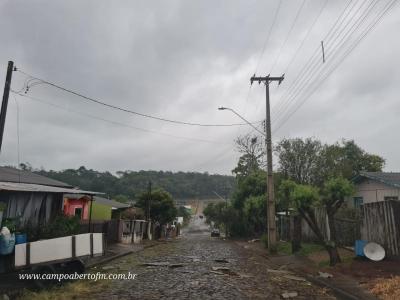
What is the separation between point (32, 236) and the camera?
1352 centimetres

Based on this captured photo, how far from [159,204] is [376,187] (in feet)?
86.7

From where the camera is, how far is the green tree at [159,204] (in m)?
Answer: 45.7

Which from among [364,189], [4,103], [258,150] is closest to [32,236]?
[4,103]

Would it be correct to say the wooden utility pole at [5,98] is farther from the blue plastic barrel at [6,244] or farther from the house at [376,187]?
the house at [376,187]

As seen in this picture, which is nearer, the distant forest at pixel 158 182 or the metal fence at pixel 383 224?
the metal fence at pixel 383 224

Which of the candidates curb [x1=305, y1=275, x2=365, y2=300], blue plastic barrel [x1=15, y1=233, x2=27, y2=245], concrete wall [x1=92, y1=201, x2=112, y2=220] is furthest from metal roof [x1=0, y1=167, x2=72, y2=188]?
curb [x1=305, y1=275, x2=365, y2=300]

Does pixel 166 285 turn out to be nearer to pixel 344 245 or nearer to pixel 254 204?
pixel 344 245

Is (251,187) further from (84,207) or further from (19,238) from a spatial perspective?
(19,238)

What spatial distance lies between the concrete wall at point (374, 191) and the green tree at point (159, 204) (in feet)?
80.2

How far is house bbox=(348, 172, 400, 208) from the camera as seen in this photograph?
962 inches

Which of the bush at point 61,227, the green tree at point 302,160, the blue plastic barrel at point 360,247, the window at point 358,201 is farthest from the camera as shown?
the green tree at point 302,160

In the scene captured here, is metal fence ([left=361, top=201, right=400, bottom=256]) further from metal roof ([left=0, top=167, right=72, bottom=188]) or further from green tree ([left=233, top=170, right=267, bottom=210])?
green tree ([left=233, top=170, right=267, bottom=210])

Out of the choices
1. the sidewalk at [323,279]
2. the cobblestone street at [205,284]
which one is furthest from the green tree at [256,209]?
the cobblestone street at [205,284]

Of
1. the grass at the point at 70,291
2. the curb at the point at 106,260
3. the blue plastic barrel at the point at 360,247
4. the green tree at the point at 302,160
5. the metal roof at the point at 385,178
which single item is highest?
the green tree at the point at 302,160
